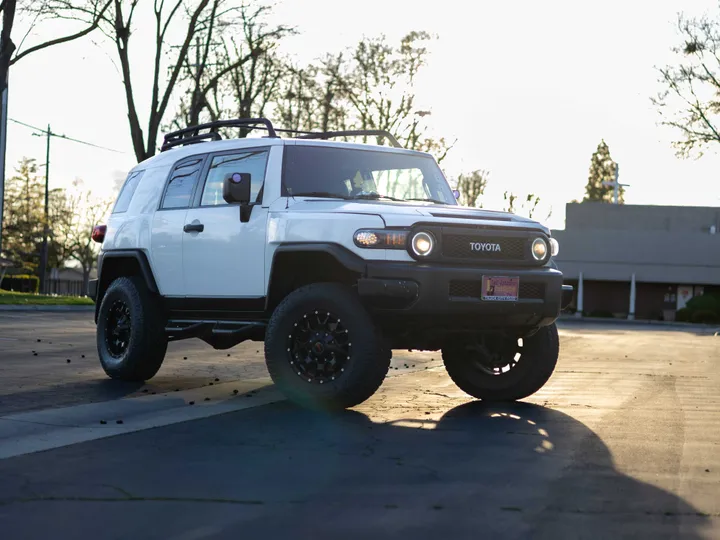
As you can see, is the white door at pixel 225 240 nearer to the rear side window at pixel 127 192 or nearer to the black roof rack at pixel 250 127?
the black roof rack at pixel 250 127

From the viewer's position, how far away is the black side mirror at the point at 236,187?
340 inches

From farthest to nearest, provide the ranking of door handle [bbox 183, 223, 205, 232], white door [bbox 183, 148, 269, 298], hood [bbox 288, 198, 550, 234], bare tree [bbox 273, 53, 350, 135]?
bare tree [bbox 273, 53, 350, 135], door handle [bbox 183, 223, 205, 232], white door [bbox 183, 148, 269, 298], hood [bbox 288, 198, 550, 234]

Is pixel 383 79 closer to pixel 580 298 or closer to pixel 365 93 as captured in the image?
pixel 365 93

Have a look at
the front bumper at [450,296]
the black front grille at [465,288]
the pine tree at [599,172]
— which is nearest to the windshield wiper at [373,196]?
the front bumper at [450,296]

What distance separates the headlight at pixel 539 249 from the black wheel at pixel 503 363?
72 cm

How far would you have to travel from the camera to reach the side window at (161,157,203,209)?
9875 mm

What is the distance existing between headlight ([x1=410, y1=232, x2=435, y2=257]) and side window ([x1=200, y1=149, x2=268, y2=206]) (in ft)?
5.59

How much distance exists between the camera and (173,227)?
9.79m

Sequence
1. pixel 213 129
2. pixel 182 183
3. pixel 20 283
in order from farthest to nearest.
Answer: pixel 20 283 < pixel 213 129 < pixel 182 183

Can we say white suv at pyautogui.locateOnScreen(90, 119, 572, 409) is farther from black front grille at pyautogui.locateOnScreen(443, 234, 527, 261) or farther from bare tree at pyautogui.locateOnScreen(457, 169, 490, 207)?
bare tree at pyautogui.locateOnScreen(457, 169, 490, 207)

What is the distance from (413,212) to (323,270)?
33.8 inches

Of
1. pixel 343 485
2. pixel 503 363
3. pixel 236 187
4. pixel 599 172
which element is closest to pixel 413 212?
pixel 236 187

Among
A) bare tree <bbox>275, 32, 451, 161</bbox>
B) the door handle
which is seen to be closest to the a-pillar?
bare tree <bbox>275, 32, 451, 161</bbox>

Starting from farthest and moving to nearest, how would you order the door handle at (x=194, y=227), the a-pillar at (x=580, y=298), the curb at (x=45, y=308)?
the a-pillar at (x=580, y=298)
the curb at (x=45, y=308)
the door handle at (x=194, y=227)
